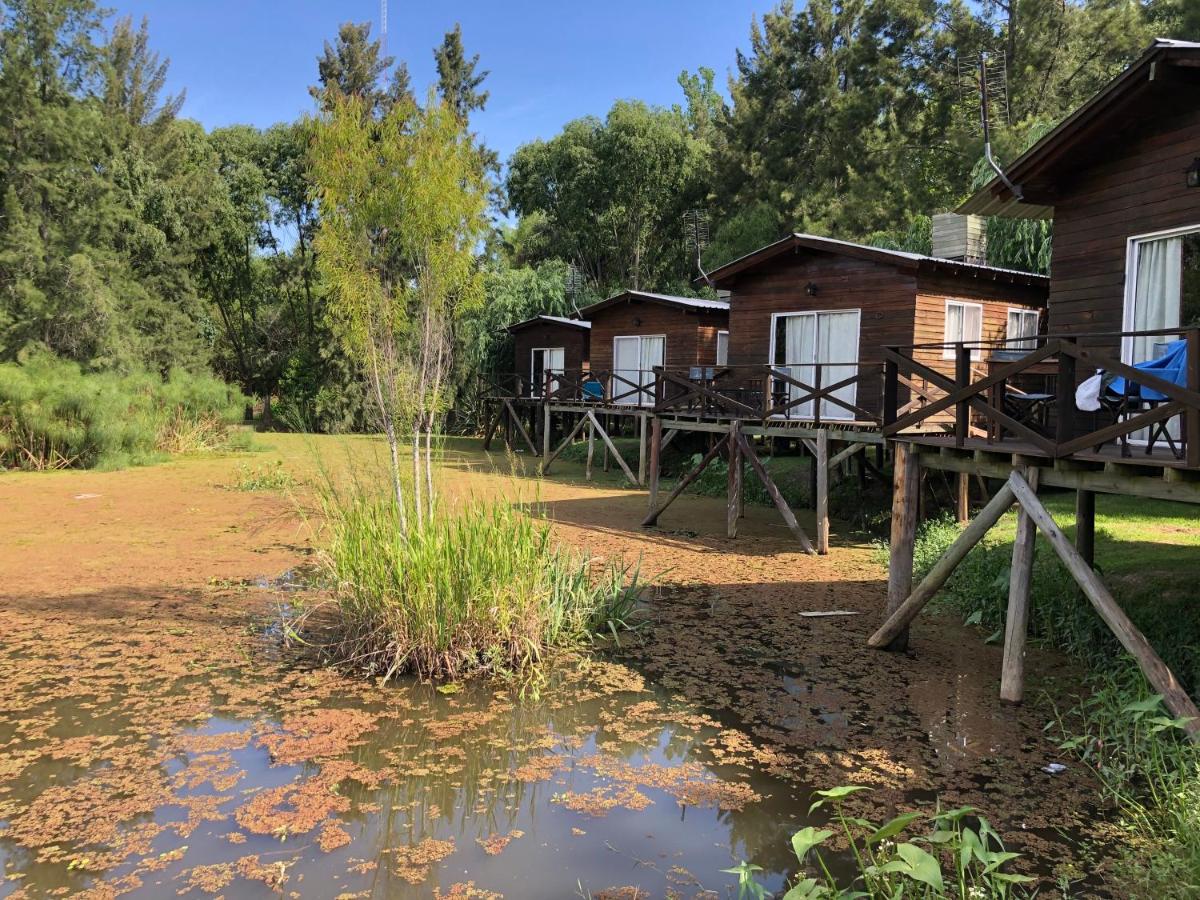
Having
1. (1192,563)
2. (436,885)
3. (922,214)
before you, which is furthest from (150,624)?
(922,214)

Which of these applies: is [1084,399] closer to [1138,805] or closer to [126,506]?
[1138,805]

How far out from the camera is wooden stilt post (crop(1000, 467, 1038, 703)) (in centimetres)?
556

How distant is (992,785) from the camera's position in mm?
4543

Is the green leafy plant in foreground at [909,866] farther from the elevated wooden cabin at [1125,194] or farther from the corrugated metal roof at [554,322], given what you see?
the corrugated metal roof at [554,322]

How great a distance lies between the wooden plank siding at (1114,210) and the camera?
265 inches

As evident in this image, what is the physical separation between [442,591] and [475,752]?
1390 mm

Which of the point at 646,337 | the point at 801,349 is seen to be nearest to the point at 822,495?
the point at 801,349

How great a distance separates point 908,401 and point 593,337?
11903 mm

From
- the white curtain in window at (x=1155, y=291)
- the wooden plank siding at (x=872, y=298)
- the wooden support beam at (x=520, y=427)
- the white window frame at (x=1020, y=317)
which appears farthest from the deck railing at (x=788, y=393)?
the wooden support beam at (x=520, y=427)

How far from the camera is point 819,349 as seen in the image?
14562 mm

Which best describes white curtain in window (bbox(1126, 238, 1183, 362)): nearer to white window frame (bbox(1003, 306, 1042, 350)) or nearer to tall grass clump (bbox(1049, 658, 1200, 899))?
tall grass clump (bbox(1049, 658, 1200, 899))

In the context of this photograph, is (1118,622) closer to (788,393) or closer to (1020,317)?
(788,393)

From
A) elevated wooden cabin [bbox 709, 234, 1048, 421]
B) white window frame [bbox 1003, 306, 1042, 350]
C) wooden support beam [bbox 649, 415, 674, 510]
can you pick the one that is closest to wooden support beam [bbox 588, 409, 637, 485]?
elevated wooden cabin [bbox 709, 234, 1048, 421]

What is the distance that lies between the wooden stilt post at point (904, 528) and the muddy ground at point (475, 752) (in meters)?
0.46
